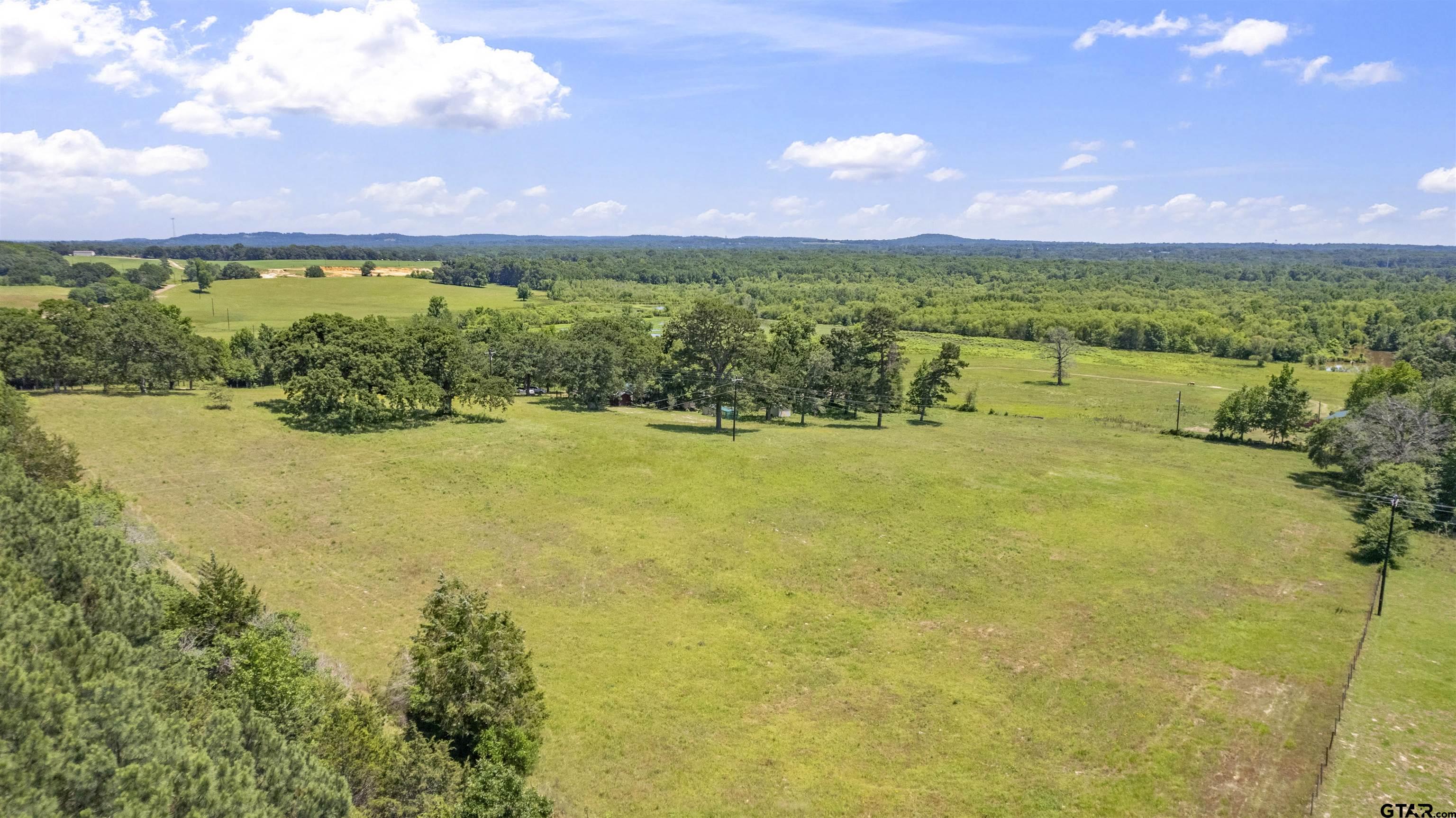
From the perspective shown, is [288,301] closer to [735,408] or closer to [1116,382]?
[735,408]

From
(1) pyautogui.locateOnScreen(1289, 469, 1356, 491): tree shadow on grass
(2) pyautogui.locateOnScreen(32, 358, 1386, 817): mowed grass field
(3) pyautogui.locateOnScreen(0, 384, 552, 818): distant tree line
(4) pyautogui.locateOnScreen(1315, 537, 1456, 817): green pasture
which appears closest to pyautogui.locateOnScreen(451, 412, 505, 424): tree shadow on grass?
(2) pyautogui.locateOnScreen(32, 358, 1386, 817): mowed grass field

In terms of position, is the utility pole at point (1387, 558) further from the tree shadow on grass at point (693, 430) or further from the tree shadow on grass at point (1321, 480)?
the tree shadow on grass at point (693, 430)

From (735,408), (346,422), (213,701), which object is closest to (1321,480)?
(735,408)

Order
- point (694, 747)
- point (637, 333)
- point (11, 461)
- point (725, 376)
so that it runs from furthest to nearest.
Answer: point (637, 333) < point (725, 376) < point (11, 461) < point (694, 747)

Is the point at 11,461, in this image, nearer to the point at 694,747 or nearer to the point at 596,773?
the point at 596,773

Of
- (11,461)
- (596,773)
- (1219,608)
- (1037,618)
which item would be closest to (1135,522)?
(1219,608)

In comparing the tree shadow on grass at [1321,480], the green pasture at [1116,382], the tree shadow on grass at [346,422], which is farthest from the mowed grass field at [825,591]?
the green pasture at [1116,382]
